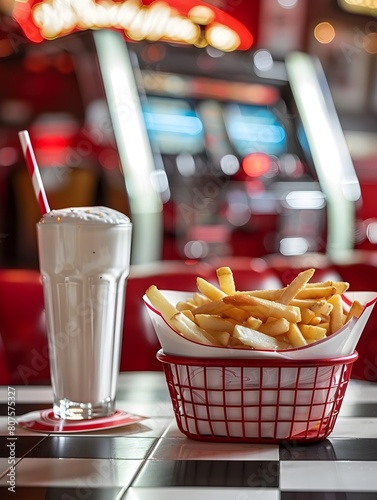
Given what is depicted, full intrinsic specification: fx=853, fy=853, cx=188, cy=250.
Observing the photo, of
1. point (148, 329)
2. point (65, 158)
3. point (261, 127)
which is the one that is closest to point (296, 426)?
point (148, 329)

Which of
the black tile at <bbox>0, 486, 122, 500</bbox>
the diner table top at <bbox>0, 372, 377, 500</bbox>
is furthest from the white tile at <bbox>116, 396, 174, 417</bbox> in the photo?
the black tile at <bbox>0, 486, 122, 500</bbox>

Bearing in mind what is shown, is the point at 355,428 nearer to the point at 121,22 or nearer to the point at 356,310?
the point at 356,310

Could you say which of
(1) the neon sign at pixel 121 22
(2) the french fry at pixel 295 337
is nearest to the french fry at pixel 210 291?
(2) the french fry at pixel 295 337

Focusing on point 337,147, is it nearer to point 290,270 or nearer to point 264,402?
point 290,270

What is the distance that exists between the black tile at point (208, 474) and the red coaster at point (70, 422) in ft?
0.61

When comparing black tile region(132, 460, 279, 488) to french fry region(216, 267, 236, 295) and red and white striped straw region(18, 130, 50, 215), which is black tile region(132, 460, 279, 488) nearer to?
french fry region(216, 267, 236, 295)

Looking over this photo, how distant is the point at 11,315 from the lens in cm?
214

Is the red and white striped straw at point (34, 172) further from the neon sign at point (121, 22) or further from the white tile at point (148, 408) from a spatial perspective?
the neon sign at point (121, 22)

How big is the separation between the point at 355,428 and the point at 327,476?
26 cm

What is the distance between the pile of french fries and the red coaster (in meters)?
0.19

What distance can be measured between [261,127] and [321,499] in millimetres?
4330

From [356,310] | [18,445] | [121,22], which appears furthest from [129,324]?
[121,22]

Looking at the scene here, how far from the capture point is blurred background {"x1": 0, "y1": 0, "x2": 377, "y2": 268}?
4098 millimetres

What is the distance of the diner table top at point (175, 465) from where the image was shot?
81cm
